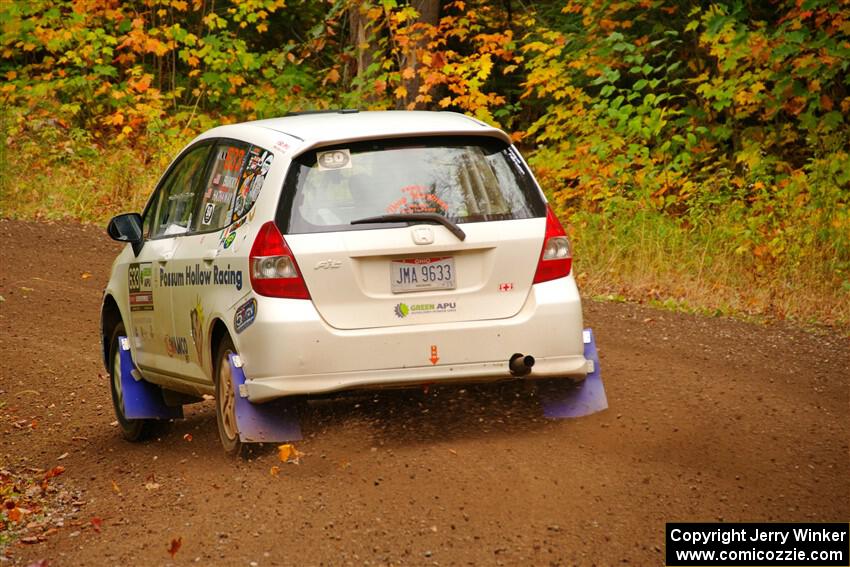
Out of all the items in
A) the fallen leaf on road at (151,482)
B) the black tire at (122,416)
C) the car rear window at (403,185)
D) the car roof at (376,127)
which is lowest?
the black tire at (122,416)

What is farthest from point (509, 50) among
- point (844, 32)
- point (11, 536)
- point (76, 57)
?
point (11, 536)

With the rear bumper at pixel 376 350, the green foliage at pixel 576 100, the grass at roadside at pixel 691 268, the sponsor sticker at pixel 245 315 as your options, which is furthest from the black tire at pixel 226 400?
the green foliage at pixel 576 100

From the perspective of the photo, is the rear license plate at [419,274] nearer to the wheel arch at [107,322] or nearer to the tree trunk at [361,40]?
the wheel arch at [107,322]

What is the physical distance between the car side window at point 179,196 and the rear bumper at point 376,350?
151 centimetres

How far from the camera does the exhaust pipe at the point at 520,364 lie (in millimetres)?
6496

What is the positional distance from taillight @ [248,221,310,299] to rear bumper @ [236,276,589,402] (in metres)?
0.05

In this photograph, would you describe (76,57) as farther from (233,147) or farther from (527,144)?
(233,147)

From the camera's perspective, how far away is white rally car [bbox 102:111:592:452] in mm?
6332

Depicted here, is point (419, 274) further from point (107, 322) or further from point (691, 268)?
point (691, 268)

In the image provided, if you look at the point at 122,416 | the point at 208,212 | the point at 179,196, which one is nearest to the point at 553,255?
the point at 208,212

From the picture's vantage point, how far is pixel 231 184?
7121 mm

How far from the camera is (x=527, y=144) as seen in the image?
22859mm

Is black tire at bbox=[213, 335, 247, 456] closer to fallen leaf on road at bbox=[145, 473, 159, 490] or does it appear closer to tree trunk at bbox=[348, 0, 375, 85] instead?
fallen leaf on road at bbox=[145, 473, 159, 490]

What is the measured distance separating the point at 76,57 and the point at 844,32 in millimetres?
12928
